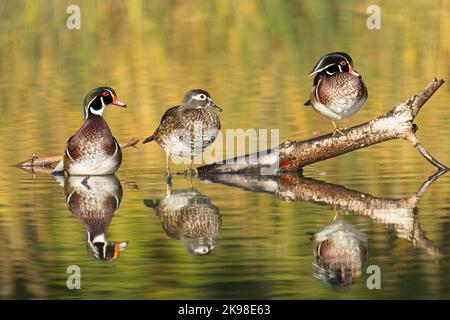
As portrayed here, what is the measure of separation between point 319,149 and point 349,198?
198 centimetres

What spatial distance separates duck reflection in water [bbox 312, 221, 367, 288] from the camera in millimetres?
11000

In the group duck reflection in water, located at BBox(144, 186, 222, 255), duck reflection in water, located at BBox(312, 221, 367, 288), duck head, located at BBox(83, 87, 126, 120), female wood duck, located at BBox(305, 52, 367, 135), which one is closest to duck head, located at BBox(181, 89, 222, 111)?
duck head, located at BBox(83, 87, 126, 120)

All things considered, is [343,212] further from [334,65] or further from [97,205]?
[334,65]

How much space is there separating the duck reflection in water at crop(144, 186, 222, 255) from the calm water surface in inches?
0.8

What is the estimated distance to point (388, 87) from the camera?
2348 cm

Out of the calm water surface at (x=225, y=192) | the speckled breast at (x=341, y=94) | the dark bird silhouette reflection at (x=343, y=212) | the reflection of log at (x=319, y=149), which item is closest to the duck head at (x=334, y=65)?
the speckled breast at (x=341, y=94)

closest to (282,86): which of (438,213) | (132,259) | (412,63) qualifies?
(412,63)

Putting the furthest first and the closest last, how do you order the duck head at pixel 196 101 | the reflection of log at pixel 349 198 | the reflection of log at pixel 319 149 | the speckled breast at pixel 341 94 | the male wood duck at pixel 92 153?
the duck head at pixel 196 101 → the speckled breast at pixel 341 94 → the male wood duck at pixel 92 153 → the reflection of log at pixel 319 149 → the reflection of log at pixel 349 198

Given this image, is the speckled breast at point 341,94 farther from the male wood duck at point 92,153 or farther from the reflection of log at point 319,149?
the male wood duck at point 92,153

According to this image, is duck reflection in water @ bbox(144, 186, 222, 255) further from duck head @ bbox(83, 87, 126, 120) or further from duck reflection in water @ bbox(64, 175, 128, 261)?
duck head @ bbox(83, 87, 126, 120)

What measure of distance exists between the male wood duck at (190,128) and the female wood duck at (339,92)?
1.26 meters

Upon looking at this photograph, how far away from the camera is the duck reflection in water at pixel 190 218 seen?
12.4 meters
